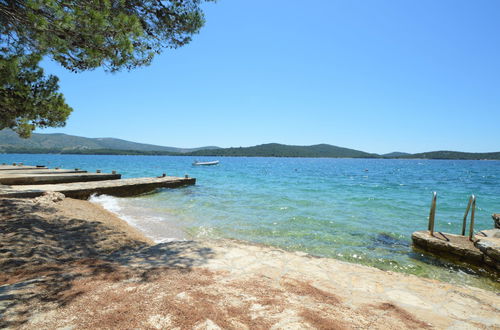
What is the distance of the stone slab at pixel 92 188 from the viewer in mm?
12609

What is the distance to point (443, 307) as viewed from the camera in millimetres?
4113

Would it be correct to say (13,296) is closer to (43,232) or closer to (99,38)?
(43,232)

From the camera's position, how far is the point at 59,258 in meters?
5.64

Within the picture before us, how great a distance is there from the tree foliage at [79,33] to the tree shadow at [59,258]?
5.00 meters

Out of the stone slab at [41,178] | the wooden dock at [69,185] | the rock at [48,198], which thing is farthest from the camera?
the stone slab at [41,178]

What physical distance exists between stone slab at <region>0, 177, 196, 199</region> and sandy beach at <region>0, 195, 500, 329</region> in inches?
298

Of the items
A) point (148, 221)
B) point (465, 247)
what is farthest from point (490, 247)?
point (148, 221)

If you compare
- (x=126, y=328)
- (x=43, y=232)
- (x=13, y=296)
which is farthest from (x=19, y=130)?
(x=126, y=328)

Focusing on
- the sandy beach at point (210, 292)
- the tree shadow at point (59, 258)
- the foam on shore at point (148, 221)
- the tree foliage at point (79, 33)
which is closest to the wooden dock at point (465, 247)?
the sandy beach at point (210, 292)

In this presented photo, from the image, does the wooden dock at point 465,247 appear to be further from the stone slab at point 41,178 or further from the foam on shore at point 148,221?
the stone slab at point 41,178

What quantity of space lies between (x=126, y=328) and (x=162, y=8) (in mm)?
8966

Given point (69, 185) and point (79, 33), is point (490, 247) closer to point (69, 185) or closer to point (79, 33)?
point (79, 33)

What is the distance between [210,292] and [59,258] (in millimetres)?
3921

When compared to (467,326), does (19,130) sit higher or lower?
higher
